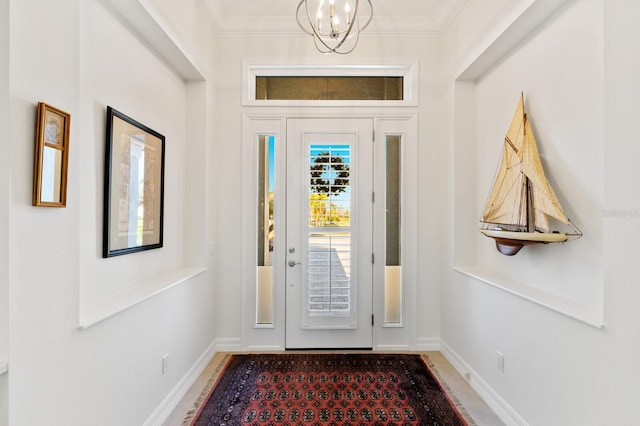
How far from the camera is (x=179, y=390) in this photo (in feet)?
7.72

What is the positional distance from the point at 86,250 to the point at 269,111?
2.04m

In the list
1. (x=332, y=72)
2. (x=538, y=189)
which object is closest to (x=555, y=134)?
(x=538, y=189)

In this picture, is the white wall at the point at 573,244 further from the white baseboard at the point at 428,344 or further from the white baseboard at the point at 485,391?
the white baseboard at the point at 428,344

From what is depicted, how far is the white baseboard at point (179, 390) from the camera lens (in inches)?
80.5

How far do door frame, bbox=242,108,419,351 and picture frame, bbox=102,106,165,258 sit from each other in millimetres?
916

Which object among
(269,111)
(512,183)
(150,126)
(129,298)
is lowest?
(129,298)

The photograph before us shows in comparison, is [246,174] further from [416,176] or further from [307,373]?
[307,373]

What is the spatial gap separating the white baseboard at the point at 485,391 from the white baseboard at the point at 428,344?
0.10 metres

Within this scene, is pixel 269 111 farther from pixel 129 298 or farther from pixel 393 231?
Answer: pixel 129 298

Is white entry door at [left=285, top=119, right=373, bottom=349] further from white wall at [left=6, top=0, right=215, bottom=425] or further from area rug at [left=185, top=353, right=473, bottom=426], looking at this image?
white wall at [left=6, top=0, right=215, bottom=425]

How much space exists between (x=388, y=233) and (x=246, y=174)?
1.50 metres

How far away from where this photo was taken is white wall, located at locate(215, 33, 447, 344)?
3.15 meters

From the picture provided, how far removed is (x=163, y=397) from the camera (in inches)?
84.4

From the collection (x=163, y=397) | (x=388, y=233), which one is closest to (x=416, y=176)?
(x=388, y=233)
